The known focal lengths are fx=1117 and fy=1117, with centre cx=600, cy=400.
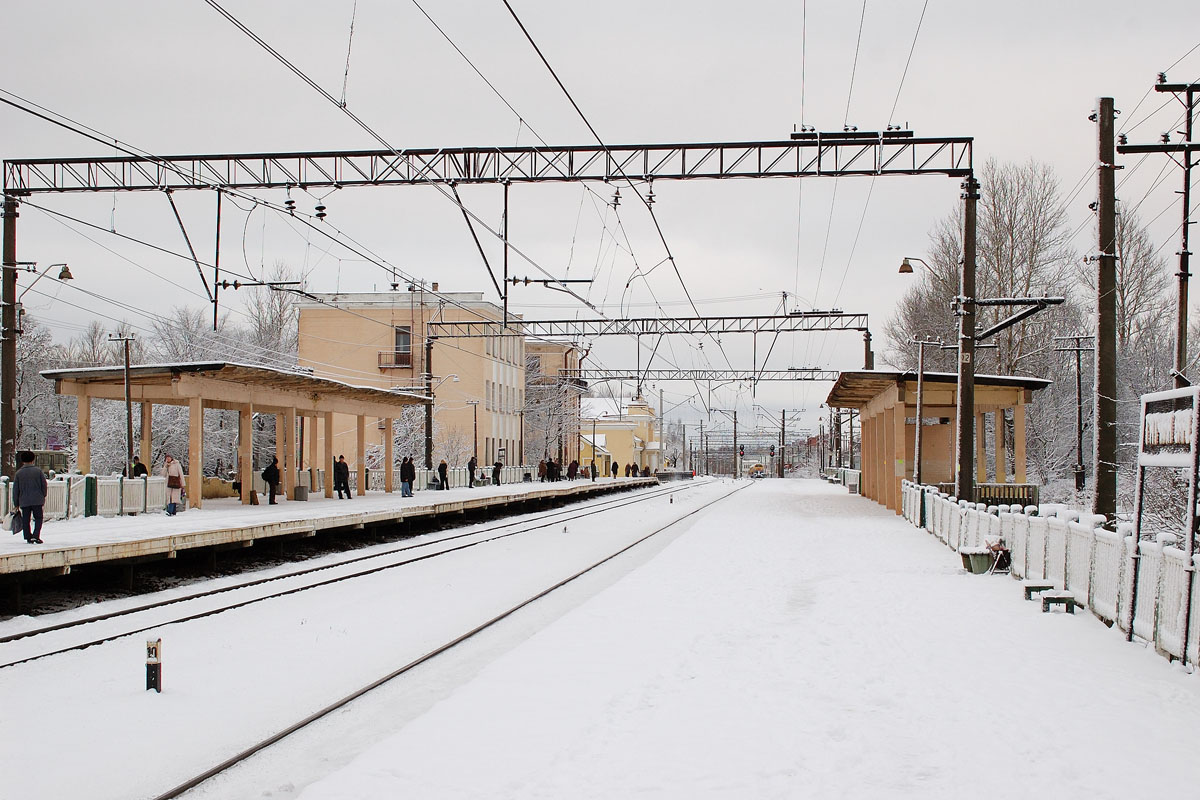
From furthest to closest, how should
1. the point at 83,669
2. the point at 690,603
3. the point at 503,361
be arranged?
the point at 503,361, the point at 690,603, the point at 83,669

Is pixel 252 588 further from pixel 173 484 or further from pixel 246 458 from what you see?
pixel 246 458

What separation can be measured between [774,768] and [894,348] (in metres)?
57.4

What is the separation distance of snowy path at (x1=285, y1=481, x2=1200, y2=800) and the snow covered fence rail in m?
0.33

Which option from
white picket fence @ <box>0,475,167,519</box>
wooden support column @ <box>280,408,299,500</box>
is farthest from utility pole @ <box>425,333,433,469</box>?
white picket fence @ <box>0,475,167,519</box>

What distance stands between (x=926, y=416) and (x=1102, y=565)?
27209 mm

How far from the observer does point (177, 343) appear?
191 ft

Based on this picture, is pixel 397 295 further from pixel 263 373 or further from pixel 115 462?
pixel 263 373

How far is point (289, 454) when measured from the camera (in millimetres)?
34156

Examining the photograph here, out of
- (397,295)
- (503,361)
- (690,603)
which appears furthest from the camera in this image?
(503,361)

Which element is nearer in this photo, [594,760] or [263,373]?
[594,760]

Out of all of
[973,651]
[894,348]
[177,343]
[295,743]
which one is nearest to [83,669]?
[295,743]

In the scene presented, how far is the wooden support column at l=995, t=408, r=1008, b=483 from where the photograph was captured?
38.7 m

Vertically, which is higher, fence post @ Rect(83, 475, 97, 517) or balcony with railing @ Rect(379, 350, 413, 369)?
balcony with railing @ Rect(379, 350, 413, 369)

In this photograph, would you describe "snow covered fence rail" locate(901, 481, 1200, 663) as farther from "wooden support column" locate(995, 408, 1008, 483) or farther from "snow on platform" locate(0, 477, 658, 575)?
"wooden support column" locate(995, 408, 1008, 483)
